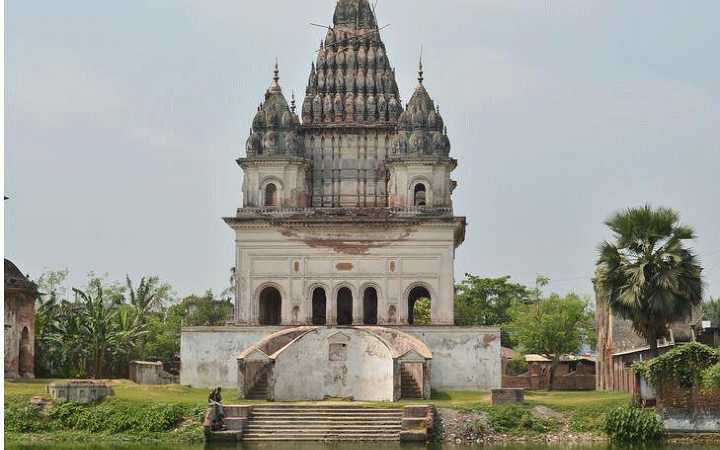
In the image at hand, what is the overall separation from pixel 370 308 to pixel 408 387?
9964mm

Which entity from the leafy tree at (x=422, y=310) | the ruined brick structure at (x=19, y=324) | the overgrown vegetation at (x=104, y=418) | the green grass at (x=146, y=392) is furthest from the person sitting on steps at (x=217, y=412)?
the leafy tree at (x=422, y=310)

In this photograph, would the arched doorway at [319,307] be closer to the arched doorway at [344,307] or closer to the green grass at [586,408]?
the arched doorway at [344,307]

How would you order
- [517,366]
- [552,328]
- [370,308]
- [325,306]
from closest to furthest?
[370,308] → [325,306] → [552,328] → [517,366]

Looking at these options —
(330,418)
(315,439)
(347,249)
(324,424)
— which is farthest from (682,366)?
(347,249)

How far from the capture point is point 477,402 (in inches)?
1377

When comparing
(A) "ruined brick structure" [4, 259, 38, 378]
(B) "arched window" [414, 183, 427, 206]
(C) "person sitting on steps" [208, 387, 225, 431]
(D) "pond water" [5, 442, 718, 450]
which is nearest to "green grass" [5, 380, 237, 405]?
(C) "person sitting on steps" [208, 387, 225, 431]

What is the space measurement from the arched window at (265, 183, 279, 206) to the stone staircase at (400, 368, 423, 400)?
1203 centimetres

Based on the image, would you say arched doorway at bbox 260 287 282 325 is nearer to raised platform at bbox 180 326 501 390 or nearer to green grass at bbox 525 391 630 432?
raised platform at bbox 180 326 501 390

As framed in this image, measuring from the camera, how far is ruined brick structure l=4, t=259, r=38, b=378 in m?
44.2

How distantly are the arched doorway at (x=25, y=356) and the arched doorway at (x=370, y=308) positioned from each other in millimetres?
12545

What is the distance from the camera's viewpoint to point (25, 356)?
46.1 meters

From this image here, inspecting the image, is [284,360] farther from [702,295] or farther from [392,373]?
[702,295]

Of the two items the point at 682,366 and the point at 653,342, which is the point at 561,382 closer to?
the point at 653,342

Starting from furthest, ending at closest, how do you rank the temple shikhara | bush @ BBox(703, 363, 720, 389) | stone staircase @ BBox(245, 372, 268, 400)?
the temple shikhara, stone staircase @ BBox(245, 372, 268, 400), bush @ BBox(703, 363, 720, 389)
